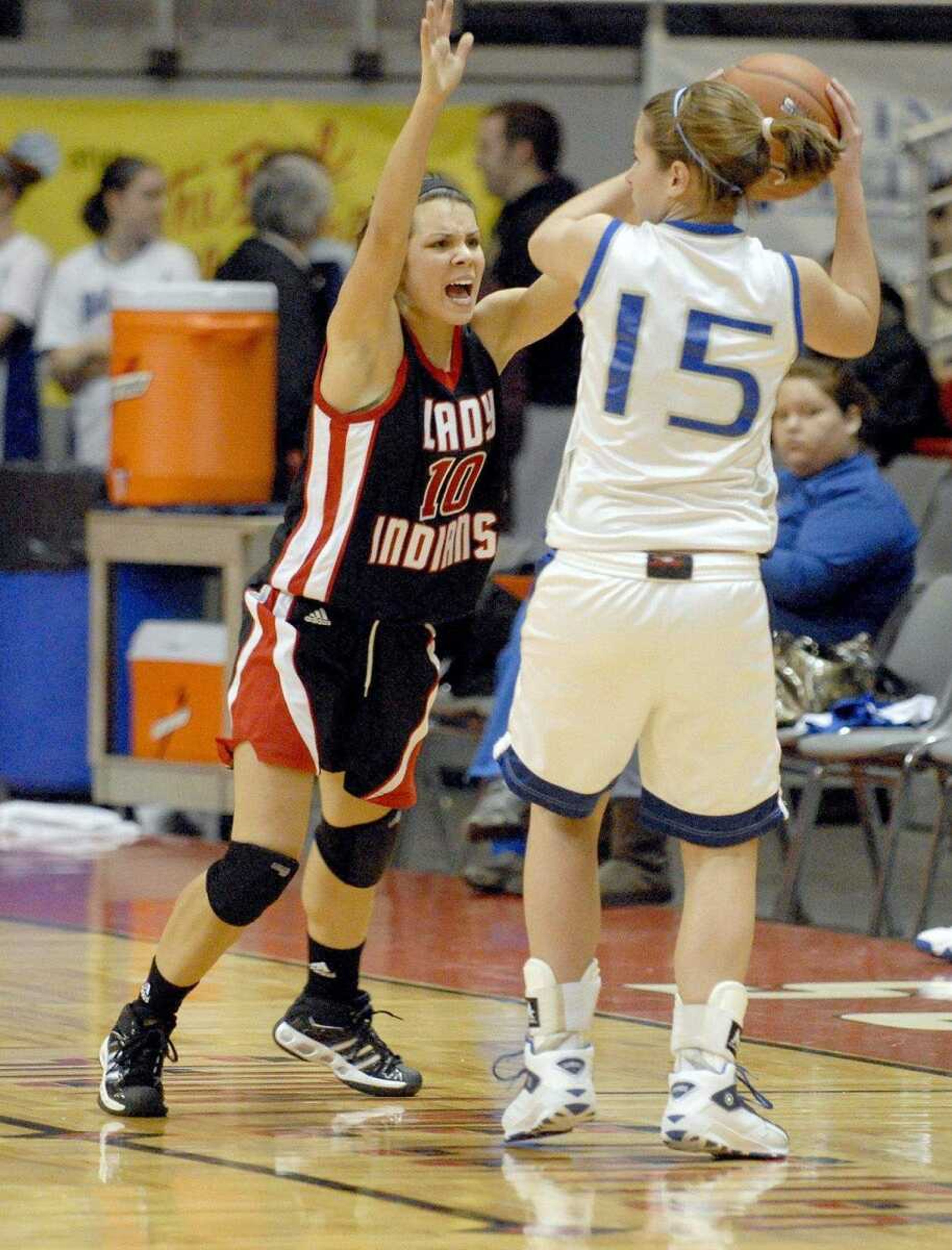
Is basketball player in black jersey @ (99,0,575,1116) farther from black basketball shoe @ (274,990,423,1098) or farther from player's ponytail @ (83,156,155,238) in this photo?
player's ponytail @ (83,156,155,238)

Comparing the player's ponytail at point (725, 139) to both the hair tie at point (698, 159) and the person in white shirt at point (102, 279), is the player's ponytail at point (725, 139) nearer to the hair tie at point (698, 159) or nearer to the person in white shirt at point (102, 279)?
the hair tie at point (698, 159)

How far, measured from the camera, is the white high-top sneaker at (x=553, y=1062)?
11.4 feet

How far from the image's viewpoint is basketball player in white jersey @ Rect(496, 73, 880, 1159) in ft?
11.3

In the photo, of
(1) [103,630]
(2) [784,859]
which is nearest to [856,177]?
(2) [784,859]

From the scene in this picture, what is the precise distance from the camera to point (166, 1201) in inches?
123

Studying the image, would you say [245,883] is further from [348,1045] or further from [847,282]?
[847,282]

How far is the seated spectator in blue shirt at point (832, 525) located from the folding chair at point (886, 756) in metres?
0.13

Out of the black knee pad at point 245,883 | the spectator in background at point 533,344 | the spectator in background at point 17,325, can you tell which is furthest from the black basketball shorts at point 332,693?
the spectator in background at point 17,325

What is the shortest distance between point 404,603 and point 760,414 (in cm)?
65

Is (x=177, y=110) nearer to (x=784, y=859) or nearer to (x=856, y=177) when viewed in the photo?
(x=784, y=859)

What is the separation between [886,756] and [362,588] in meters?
2.35

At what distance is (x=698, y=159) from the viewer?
347 centimetres

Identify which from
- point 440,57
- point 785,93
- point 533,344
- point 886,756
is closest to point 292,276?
point 533,344

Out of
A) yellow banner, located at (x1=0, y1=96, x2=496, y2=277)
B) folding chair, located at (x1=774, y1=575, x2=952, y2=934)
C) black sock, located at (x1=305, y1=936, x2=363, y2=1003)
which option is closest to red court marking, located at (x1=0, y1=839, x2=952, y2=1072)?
folding chair, located at (x1=774, y1=575, x2=952, y2=934)
